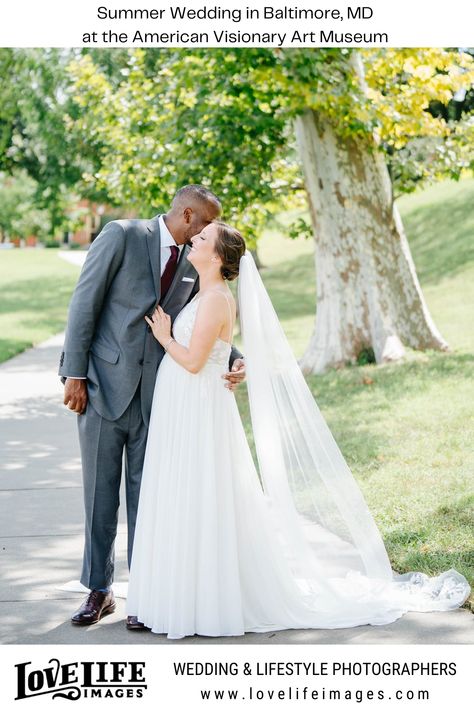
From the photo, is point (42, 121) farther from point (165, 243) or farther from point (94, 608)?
point (94, 608)

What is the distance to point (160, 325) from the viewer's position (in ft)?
16.9

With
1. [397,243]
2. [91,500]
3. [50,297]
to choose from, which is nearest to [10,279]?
[50,297]

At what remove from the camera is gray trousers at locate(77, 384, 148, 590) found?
529cm

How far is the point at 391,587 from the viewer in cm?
540

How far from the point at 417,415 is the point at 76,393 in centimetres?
579

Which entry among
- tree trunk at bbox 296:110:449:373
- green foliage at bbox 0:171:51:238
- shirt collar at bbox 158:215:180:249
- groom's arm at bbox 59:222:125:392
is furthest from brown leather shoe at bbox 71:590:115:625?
green foliage at bbox 0:171:51:238

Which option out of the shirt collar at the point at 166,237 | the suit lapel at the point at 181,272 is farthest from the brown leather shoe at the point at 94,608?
the shirt collar at the point at 166,237

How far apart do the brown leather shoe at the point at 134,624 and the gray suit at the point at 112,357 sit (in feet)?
1.07

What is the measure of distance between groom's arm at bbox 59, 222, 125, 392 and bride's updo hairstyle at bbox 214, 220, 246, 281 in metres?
0.50

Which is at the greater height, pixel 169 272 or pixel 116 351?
pixel 169 272

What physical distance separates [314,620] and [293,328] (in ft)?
53.9

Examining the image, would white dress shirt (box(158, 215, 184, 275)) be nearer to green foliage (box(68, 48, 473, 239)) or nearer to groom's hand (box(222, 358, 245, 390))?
groom's hand (box(222, 358, 245, 390))

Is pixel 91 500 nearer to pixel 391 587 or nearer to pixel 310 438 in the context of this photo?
pixel 310 438

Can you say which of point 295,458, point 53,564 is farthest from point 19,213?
point 295,458
